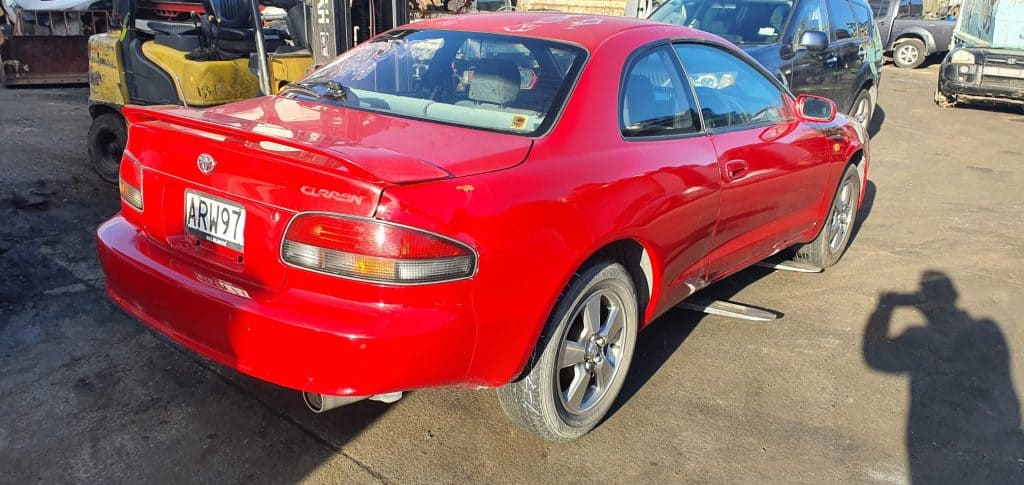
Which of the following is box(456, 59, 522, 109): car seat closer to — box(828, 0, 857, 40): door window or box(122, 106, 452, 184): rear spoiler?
box(122, 106, 452, 184): rear spoiler

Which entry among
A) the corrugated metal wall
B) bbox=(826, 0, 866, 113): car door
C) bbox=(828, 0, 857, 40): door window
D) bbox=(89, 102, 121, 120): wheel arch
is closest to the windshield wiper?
bbox=(89, 102, 121, 120): wheel arch

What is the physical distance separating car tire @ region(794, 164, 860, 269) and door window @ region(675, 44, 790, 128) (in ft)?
3.45

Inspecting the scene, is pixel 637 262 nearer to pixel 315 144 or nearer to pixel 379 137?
pixel 379 137

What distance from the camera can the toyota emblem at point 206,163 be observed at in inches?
103

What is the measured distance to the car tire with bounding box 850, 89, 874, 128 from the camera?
9.22m

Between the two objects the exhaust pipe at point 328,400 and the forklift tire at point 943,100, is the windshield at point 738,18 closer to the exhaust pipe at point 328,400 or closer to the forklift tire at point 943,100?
the exhaust pipe at point 328,400

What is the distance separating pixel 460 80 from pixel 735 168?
1362 millimetres

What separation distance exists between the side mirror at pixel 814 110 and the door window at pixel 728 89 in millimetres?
117

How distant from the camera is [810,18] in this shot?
303 inches

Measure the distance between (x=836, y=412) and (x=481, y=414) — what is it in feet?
5.16

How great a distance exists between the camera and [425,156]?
2.55 metres

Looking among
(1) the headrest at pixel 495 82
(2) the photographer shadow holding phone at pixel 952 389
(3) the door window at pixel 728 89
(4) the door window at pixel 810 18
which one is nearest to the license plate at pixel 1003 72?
(4) the door window at pixel 810 18

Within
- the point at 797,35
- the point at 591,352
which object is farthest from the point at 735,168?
the point at 797,35

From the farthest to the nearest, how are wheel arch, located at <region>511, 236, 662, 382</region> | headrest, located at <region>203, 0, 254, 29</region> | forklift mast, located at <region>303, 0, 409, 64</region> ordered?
headrest, located at <region>203, 0, 254, 29</region>
forklift mast, located at <region>303, 0, 409, 64</region>
wheel arch, located at <region>511, 236, 662, 382</region>
